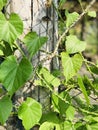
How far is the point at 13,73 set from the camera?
104cm

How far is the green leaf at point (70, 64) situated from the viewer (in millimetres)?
1096

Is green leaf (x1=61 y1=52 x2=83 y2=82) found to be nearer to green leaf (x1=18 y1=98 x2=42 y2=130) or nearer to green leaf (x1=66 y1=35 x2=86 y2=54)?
green leaf (x1=66 y1=35 x2=86 y2=54)

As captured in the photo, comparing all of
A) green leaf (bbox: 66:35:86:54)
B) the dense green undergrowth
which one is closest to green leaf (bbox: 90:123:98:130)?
the dense green undergrowth

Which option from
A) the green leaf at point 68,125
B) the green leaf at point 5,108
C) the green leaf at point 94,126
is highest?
the green leaf at point 5,108

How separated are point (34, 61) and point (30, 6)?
176 millimetres

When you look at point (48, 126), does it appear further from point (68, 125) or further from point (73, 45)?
point (73, 45)

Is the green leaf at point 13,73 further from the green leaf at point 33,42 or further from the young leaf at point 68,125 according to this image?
the young leaf at point 68,125

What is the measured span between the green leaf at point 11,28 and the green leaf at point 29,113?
0.20 m

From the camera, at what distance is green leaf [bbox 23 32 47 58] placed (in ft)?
3.52

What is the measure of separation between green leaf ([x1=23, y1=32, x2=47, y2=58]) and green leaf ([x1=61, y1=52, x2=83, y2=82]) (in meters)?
0.08

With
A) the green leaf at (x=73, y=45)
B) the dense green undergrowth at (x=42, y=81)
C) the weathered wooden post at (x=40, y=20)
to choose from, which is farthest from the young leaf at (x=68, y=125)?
the green leaf at (x=73, y=45)

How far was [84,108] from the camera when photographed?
47.9 inches

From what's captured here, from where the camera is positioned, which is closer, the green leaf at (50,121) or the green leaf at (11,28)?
the green leaf at (11,28)

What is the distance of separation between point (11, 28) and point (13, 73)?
126mm
